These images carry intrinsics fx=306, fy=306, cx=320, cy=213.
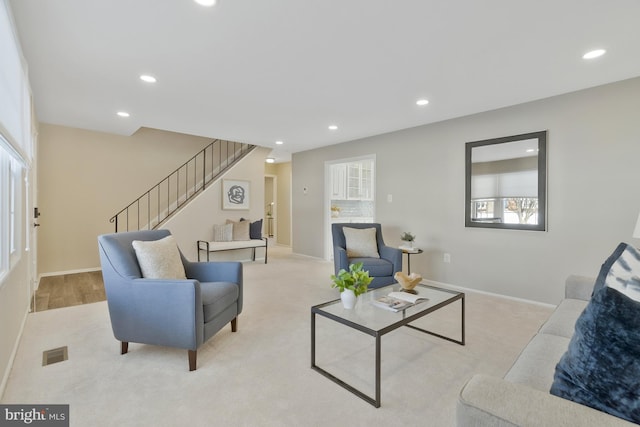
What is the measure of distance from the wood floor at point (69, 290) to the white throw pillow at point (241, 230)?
2.23 meters

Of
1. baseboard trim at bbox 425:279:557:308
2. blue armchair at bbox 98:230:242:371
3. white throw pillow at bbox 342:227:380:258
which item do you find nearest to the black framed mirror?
baseboard trim at bbox 425:279:557:308

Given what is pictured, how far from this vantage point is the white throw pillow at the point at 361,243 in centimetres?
412

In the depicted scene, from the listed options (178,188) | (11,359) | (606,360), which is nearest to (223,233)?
(178,188)

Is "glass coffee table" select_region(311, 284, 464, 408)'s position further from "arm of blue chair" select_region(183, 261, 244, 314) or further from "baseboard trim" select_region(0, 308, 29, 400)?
"baseboard trim" select_region(0, 308, 29, 400)

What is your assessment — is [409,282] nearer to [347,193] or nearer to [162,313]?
[162,313]

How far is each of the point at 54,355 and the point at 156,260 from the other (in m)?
1.00

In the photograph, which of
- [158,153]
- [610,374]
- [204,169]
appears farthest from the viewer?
[204,169]

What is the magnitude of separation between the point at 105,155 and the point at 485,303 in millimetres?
6331

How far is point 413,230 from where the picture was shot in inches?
184

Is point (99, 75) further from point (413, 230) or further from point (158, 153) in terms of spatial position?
point (413, 230)

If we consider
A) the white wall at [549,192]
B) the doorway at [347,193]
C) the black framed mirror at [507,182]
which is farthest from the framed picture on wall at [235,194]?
the black framed mirror at [507,182]

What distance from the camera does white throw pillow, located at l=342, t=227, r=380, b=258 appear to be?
4.12 meters

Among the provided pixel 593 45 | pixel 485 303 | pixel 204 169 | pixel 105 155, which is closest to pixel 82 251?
pixel 105 155

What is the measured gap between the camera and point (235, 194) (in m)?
6.31
